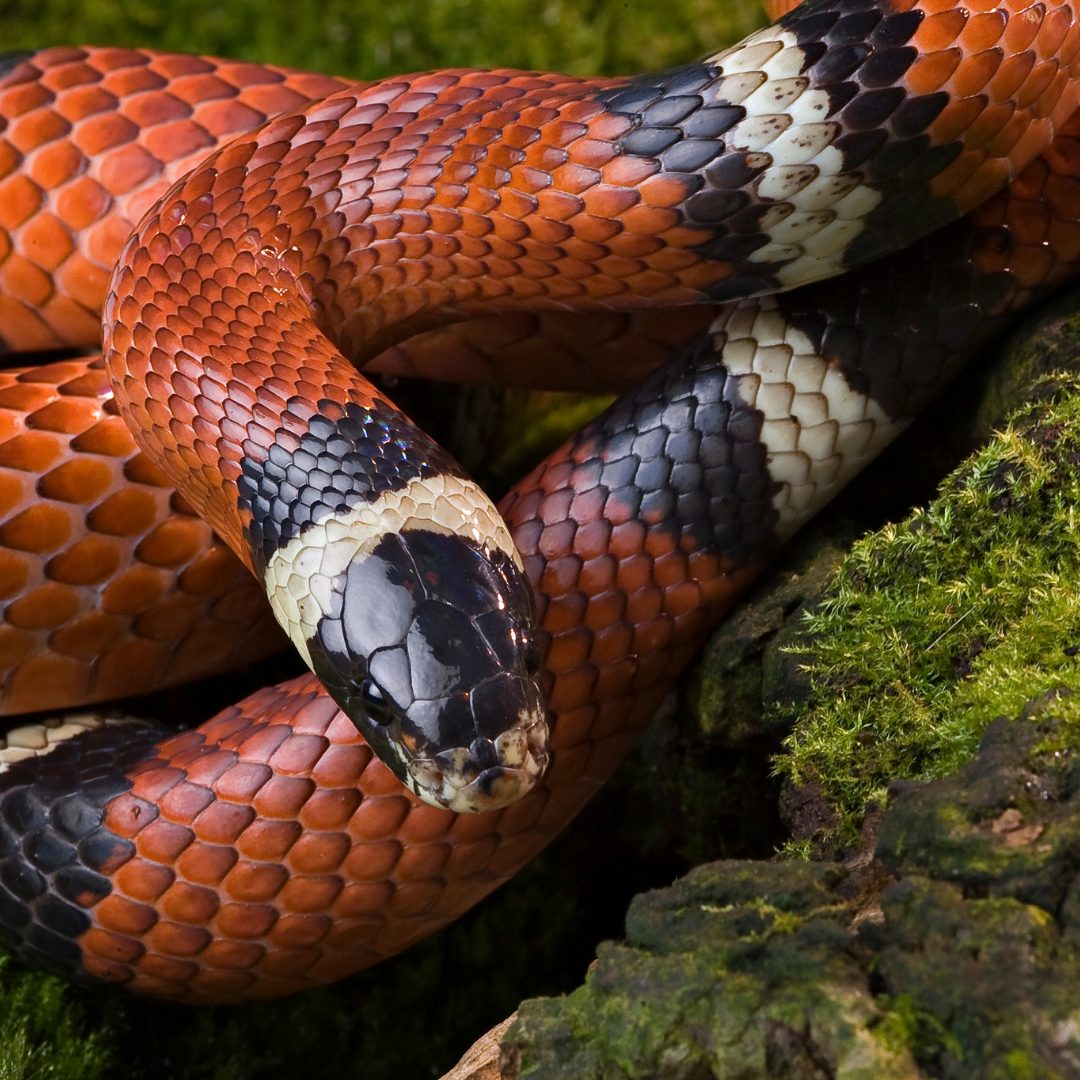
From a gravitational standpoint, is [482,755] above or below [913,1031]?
below

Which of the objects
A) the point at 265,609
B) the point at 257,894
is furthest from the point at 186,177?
the point at 257,894

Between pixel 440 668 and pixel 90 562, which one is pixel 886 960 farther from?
pixel 90 562

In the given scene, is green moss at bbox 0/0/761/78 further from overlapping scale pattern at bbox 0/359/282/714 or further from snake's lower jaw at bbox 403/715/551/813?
snake's lower jaw at bbox 403/715/551/813

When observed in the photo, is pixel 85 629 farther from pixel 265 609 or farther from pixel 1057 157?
pixel 1057 157

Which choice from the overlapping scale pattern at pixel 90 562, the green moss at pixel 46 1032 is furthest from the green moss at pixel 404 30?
the green moss at pixel 46 1032

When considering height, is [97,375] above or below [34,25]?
below

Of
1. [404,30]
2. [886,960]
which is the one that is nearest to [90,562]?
[886,960]

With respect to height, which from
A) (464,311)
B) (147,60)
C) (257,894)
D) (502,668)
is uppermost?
(147,60)
